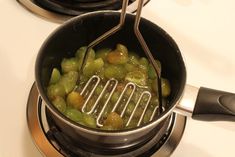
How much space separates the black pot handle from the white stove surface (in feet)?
0.26

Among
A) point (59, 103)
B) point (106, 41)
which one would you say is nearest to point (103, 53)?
point (106, 41)

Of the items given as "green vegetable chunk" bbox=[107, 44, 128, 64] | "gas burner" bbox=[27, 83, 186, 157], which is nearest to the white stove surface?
"gas burner" bbox=[27, 83, 186, 157]

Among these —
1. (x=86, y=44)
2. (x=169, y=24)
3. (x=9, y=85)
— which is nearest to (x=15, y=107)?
(x=9, y=85)

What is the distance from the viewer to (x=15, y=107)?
54cm

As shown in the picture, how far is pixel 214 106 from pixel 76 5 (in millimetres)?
322

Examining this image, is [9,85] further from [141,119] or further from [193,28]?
[193,28]

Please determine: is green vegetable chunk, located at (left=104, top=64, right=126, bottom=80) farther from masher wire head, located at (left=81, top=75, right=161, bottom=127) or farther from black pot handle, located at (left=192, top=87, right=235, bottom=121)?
black pot handle, located at (left=192, top=87, right=235, bottom=121)

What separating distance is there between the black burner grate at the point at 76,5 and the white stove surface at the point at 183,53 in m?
0.03

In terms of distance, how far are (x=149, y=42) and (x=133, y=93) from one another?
0.26 feet

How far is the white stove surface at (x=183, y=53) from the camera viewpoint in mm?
525

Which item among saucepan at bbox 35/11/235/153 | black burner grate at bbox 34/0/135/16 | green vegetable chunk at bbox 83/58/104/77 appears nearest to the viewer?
saucepan at bbox 35/11/235/153

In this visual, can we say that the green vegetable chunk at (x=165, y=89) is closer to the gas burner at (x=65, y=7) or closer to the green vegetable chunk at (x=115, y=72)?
the green vegetable chunk at (x=115, y=72)

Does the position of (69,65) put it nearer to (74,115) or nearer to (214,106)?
(74,115)

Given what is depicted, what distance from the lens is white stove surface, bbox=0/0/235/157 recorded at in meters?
0.52
